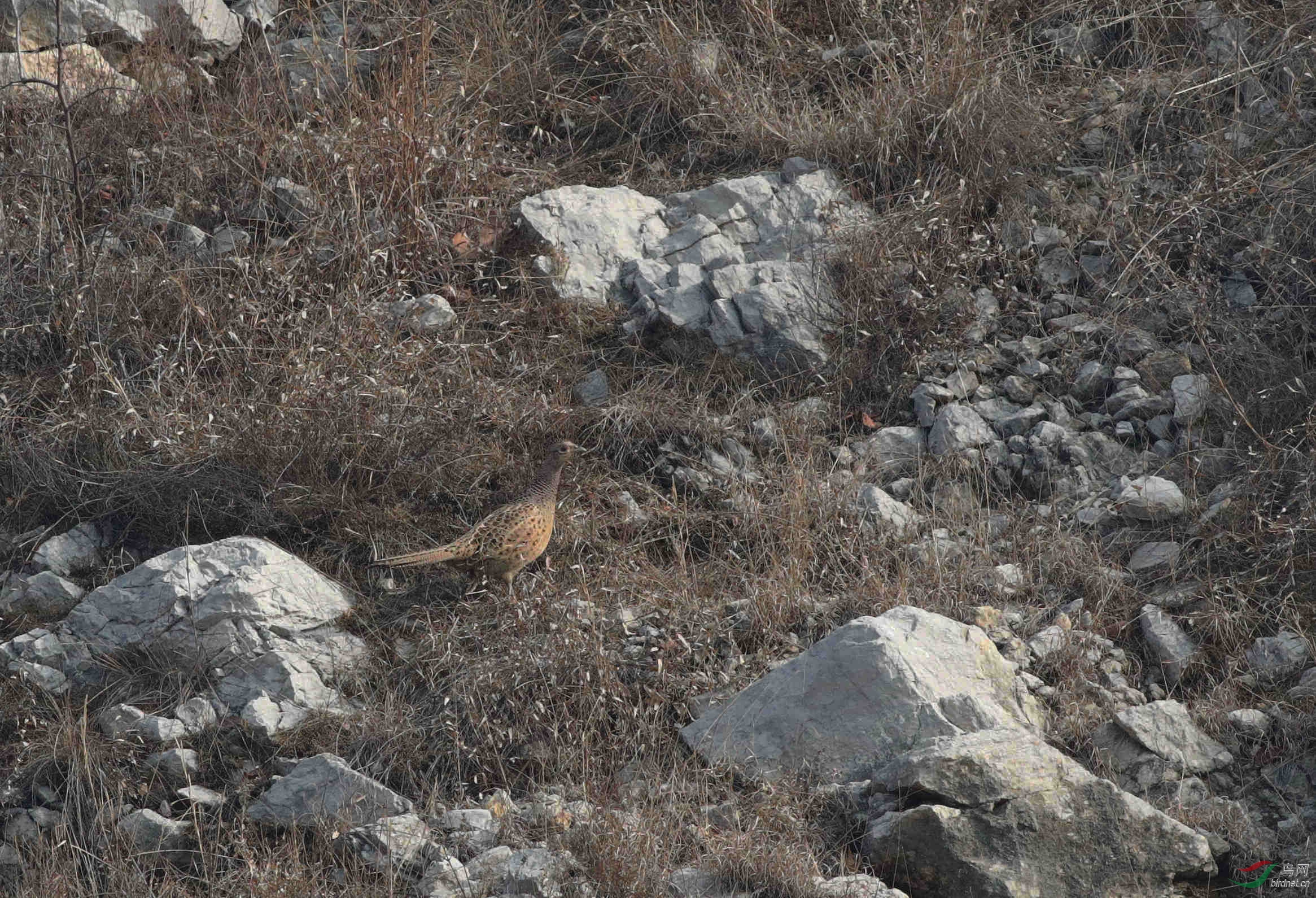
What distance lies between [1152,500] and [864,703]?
5.02ft

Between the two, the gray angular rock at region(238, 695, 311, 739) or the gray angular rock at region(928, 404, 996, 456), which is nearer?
the gray angular rock at region(238, 695, 311, 739)

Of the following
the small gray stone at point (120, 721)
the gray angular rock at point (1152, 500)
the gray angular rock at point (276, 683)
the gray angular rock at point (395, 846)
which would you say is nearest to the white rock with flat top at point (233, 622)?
the gray angular rock at point (276, 683)

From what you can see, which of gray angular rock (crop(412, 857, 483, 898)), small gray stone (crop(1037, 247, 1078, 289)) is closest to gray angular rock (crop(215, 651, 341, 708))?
gray angular rock (crop(412, 857, 483, 898))

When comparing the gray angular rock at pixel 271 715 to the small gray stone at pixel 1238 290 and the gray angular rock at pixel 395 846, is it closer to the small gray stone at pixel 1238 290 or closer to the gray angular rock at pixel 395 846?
the gray angular rock at pixel 395 846

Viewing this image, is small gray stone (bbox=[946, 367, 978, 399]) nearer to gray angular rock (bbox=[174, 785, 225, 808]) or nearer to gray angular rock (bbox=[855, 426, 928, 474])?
gray angular rock (bbox=[855, 426, 928, 474])

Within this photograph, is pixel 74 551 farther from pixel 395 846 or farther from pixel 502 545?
pixel 395 846

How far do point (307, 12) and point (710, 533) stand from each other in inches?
157

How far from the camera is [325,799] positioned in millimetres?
3559

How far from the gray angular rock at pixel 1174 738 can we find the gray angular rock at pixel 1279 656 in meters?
0.34

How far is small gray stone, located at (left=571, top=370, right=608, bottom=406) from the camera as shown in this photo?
16.7 ft

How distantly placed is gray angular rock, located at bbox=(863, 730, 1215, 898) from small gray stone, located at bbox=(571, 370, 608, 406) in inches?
89.9

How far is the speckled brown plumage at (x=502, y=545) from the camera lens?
166 inches

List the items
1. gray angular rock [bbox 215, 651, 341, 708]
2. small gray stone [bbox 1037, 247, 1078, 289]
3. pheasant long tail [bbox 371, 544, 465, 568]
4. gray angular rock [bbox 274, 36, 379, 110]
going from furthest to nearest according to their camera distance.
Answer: gray angular rock [bbox 274, 36, 379, 110] → small gray stone [bbox 1037, 247, 1078, 289] → pheasant long tail [bbox 371, 544, 465, 568] → gray angular rock [bbox 215, 651, 341, 708]

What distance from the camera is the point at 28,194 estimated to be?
5.45 m
